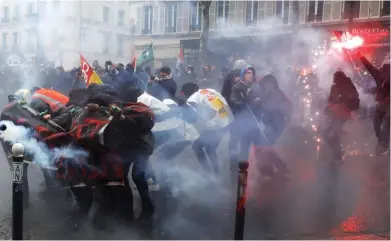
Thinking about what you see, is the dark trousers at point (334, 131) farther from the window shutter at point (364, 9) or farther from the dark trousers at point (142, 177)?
the window shutter at point (364, 9)

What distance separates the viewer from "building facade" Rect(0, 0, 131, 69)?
31.6 feet

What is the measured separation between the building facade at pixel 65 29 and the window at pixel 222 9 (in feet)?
31.8

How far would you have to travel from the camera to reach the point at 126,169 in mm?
4953

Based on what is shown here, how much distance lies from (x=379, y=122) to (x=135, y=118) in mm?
5341

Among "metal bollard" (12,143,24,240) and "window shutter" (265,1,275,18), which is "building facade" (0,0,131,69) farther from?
"window shutter" (265,1,275,18)

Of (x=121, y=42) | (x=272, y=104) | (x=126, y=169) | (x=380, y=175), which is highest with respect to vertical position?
(x=121, y=42)

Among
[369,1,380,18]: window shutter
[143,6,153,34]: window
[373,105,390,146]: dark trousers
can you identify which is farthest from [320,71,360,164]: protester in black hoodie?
[369,1,380,18]: window shutter

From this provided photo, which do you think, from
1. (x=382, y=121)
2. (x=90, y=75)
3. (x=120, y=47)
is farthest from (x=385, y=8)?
(x=90, y=75)

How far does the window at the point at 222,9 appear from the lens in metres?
22.4

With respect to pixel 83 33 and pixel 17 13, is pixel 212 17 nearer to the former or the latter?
pixel 83 33

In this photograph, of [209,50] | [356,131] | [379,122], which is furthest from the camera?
[209,50]

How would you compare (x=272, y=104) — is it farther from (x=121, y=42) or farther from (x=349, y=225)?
(x=121, y=42)

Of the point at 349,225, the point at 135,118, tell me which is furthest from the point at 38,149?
the point at 349,225

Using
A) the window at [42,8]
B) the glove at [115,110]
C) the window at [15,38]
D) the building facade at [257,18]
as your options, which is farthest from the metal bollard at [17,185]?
the building facade at [257,18]
